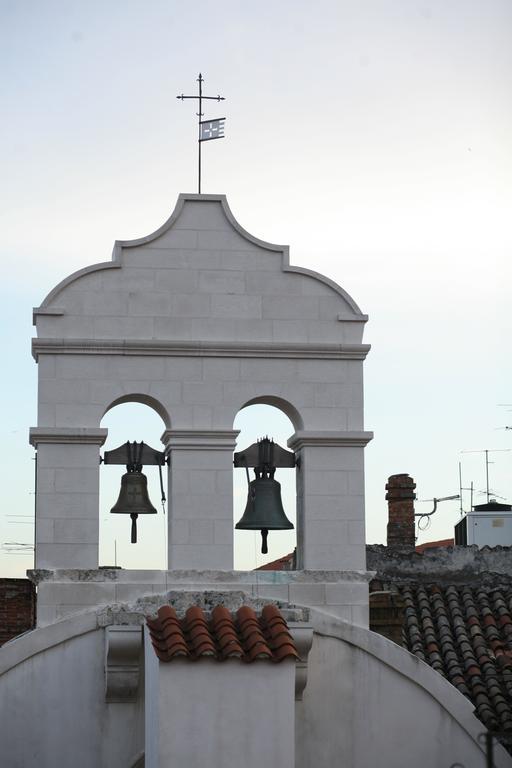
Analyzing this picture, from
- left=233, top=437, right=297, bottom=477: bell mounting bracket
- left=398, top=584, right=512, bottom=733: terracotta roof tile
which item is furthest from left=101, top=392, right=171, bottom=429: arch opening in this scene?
left=398, top=584, right=512, bottom=733: terracotta roof tile

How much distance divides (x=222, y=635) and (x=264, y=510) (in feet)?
7.70

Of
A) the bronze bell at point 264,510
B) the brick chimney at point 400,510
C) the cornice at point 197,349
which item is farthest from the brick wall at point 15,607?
the cornice at point 197,349

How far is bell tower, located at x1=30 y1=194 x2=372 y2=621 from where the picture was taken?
47.9 feet

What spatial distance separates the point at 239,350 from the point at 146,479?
4.70ft

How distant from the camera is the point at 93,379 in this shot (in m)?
14.8

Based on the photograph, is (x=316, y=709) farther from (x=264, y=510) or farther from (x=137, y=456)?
(x=137, y=456)

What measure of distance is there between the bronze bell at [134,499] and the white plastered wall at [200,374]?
39 cm

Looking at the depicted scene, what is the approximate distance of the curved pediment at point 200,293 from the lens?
14.9 meters

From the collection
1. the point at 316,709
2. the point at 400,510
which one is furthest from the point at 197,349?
the point at 400,510

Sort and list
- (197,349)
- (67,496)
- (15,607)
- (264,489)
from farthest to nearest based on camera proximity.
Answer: (15,607), (264,489), (197,349), (67,496)

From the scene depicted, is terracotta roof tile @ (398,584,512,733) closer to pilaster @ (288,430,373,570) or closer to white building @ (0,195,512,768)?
white building @ (0,195,512,768)

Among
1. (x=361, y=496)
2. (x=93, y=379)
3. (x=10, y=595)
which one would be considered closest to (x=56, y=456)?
(x=93, y=379)

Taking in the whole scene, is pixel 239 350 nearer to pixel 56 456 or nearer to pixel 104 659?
pixel 56 456

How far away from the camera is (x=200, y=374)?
15.0 meters
